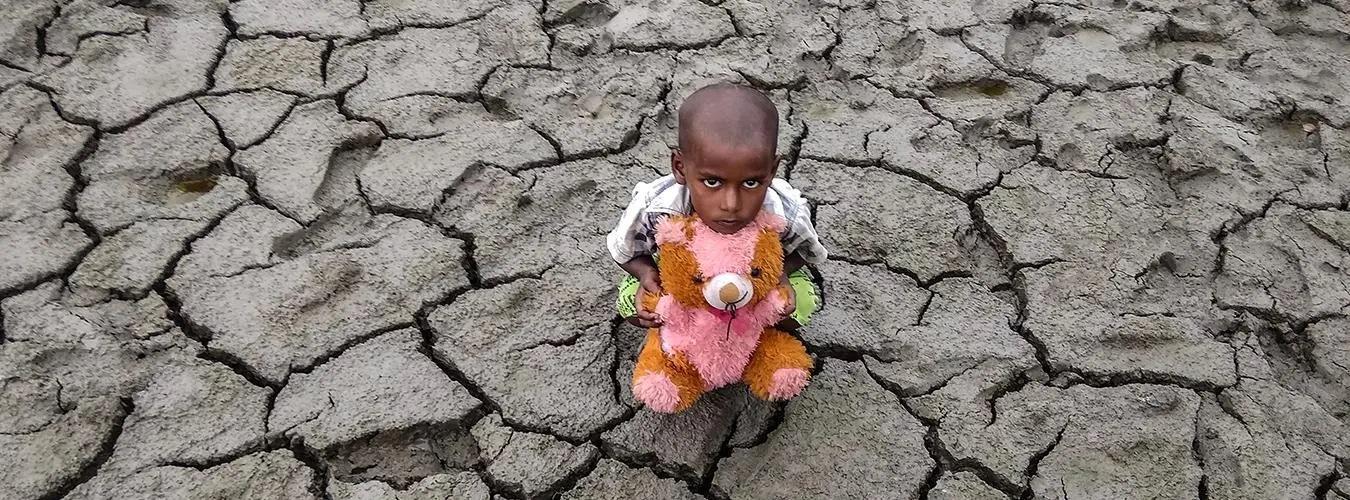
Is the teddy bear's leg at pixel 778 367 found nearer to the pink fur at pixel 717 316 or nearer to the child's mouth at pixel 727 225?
the pink fur at pixel 717 316

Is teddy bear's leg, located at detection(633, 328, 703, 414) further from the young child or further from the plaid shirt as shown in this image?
the plaid shirt

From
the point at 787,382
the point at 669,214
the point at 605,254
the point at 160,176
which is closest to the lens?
the point at 669,214

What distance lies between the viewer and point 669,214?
1.88 m

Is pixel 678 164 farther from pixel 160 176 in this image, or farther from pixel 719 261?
pixel 160 176

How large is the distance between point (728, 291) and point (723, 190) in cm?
18

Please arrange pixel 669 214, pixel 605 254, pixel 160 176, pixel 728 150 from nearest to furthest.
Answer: pixel 728 150 → pixel 669 214 → pixel 605 254 → pixel 160 176

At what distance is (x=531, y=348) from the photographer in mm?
2268

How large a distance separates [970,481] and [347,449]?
4.12ft

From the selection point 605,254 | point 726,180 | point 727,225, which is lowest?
point 605,254

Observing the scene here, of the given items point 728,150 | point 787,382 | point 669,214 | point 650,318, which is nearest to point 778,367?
point 787,382

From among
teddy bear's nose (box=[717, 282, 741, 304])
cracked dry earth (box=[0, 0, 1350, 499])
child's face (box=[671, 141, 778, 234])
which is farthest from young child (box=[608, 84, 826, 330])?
cracked dry earth (box=[0, 0, 1350, 499])

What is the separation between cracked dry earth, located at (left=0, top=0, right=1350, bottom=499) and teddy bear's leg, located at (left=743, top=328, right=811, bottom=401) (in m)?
0.15

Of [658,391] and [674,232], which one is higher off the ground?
[674,232]

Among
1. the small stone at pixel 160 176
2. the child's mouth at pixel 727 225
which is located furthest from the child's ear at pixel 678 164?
the small stone at pixel 160 176
